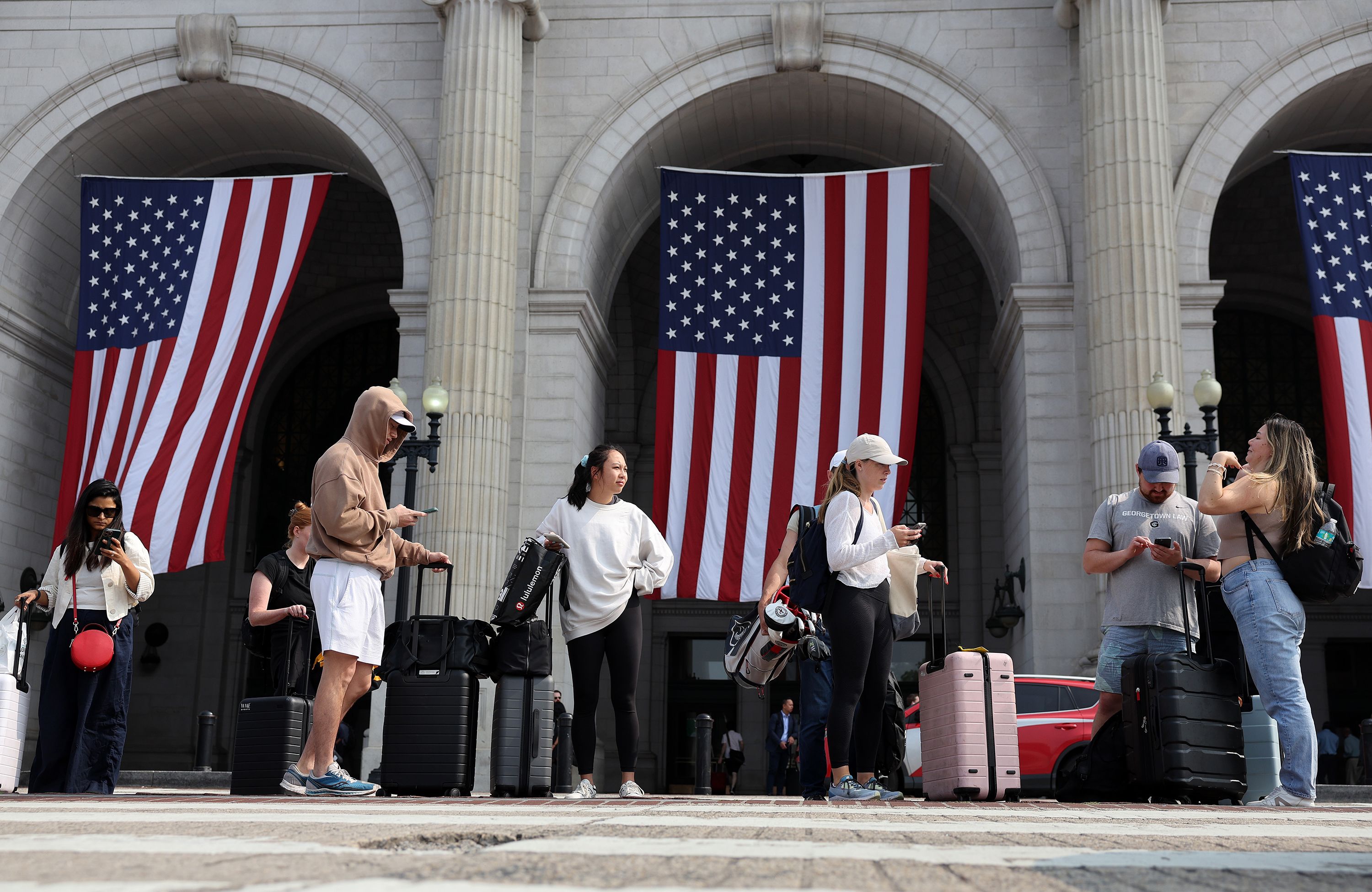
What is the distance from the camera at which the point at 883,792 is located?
5.95 meters

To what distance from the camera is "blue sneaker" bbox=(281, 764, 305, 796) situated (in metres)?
5.58

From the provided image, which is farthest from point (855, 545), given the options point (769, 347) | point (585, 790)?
point (769, 347)

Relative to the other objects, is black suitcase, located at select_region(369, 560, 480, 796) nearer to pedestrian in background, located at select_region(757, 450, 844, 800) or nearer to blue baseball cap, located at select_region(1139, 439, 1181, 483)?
pedestrian in background, located at select_region(757, 450, 844, 800)

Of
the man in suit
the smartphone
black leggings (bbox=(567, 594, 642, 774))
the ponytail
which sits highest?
the ponytail

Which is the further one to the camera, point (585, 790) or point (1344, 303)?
point (1344, 303)

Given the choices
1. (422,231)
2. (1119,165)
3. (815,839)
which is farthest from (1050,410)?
(815,839)

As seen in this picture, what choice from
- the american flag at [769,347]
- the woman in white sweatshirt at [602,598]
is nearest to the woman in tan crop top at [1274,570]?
the woman in white sweatshirt at [602,598]

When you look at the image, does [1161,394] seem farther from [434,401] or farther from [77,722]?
[77,722]

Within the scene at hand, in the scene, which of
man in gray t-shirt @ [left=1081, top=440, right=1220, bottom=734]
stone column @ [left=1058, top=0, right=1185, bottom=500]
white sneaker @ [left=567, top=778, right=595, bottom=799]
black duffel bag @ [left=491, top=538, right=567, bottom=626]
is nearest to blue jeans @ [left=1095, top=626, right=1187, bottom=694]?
man in gray t-shirt @ [left=1081, top=440, right=1220, bottom=734]

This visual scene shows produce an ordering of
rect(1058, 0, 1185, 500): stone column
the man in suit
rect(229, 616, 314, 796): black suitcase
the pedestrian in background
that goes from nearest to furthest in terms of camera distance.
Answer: the pedestrian in background → rect(229, 616, 314, 796): black suitcase → rect(1058, 0, 1185, 500): stone column → the man in suit

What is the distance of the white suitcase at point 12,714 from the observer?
7.61 meters

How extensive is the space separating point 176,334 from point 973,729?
1157 cm

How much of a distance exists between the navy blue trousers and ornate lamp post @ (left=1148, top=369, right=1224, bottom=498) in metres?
9.54

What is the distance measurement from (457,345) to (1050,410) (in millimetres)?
6768
